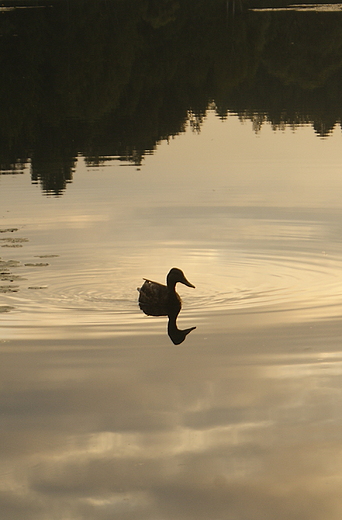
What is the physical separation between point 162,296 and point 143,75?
51.8 metres

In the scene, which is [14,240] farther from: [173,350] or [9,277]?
[173,350]

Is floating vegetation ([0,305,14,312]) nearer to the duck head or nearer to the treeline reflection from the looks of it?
the duck head

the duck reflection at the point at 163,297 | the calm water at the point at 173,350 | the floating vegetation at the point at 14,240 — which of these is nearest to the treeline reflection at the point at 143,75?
the calm water at the point at 173,350

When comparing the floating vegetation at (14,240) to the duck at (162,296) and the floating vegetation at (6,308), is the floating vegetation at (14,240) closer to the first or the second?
the floating vegetation at (6,308)

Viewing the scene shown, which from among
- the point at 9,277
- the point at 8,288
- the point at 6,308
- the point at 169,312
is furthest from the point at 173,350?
the point at 9,277

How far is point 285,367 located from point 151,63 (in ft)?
195

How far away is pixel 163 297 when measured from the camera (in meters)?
15.4

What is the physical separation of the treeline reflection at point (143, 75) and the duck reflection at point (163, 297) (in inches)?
455

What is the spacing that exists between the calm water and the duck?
0.83ft

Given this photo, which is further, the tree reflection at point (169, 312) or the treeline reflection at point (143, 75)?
the treeline reflection at point (143, 75)

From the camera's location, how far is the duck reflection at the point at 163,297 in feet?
50.5

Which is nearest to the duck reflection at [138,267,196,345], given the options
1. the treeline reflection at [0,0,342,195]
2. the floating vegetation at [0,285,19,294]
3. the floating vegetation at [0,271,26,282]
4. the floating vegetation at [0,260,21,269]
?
the floating vegetation at [0,285,19,294]

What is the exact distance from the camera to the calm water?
30.2 feet

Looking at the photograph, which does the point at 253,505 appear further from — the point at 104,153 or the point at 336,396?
the point at 104,153
